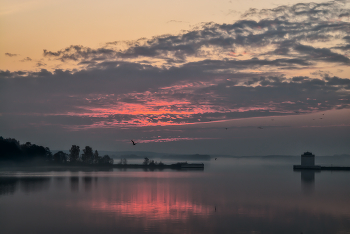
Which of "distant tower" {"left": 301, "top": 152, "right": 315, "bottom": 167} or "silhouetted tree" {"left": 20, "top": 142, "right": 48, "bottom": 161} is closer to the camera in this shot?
"silhouetted tree" {"left": 20, "top": 142, "right": 48, "bottom": 161}

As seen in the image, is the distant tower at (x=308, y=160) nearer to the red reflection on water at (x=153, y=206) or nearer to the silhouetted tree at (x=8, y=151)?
the red reflection on water at (x=153, y=206)

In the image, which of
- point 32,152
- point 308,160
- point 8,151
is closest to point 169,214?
point 8,151

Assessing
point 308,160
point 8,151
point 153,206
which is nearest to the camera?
point 153,206

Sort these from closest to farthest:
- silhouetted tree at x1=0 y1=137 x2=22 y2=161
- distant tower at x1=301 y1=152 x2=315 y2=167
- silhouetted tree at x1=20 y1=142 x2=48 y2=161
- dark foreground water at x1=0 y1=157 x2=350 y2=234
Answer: dark foreground water at x1=0 y1=157 x2=350 y2=234 < silhouetted tree at x1=0 y1=137 x2=22 y2=161 < silhouetted tree at x1=20 y1=142 x2=48 y2=161 < distant tower at x1=301 y1=152 x2=315 y2=167

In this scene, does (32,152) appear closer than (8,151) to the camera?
No

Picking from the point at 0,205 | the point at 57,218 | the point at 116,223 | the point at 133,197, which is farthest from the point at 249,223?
the point at 0,205

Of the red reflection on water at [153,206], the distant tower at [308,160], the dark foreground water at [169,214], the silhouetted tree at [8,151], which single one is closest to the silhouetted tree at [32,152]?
the silhouetted tree at [8,151]

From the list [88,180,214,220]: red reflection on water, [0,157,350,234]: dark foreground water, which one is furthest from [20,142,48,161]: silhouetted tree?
[88,180,214,220]: red reflection on water

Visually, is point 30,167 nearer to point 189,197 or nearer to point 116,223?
point 189,197

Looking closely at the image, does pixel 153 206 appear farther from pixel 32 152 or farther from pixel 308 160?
pixel 308 160

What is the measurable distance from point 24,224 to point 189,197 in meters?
34.4

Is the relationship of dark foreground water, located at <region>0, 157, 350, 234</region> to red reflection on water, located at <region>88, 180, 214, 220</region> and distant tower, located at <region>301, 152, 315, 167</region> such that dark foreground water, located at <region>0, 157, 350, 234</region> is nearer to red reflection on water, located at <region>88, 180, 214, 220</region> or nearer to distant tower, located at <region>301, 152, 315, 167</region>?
red reflection on water, located at <region>88, 180, 214, 220</region>

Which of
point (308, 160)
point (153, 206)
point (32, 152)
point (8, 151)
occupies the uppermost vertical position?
point (8, 151)

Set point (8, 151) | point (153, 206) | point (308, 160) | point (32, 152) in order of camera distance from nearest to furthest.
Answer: point (153, 206), point (8, 151), point (32, 152), point (308, 160)
